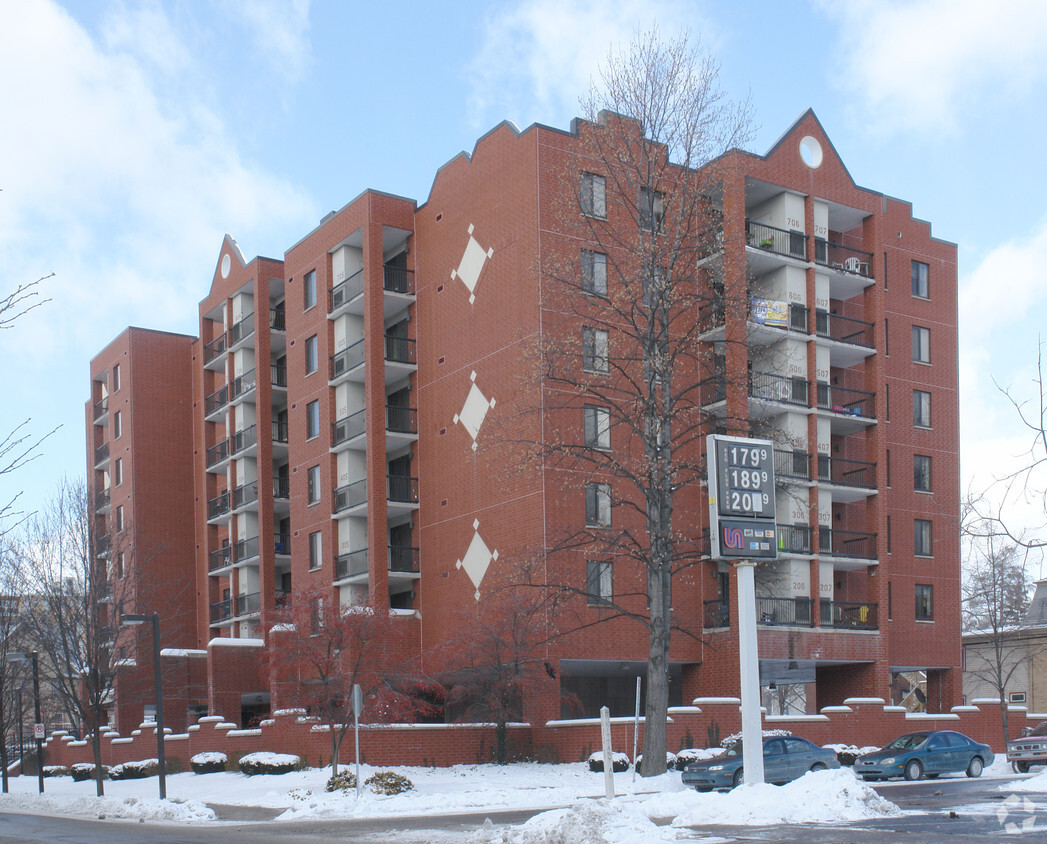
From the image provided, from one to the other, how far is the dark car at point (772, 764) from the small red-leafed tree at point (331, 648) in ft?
35.5

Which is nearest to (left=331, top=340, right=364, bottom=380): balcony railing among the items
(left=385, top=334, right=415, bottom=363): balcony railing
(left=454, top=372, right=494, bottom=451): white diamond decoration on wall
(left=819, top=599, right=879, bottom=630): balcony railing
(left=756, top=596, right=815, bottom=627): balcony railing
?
(left=385, top=334, right=415, bottom=363): balcony railing

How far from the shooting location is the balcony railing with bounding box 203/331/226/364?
6188 cm

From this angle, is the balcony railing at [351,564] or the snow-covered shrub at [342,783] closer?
the snow-covered shrub at [342,783]

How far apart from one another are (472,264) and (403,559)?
38.6 ft

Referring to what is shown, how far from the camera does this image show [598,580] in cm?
3881

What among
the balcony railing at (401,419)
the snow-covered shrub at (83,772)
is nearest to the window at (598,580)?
the balcony railing at (401,419)

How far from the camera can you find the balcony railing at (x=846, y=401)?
146 ft

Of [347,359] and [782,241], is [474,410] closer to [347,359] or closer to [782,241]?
[347,359]

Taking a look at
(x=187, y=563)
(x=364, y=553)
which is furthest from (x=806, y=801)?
(x=187, y=563)

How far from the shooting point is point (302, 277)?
53031 millimetres

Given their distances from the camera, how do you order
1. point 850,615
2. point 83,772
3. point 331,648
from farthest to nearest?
point 83,772
point 850,615
point 331,648

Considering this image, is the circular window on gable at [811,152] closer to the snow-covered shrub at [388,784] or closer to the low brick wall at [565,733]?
the low brick wall at [565,733]

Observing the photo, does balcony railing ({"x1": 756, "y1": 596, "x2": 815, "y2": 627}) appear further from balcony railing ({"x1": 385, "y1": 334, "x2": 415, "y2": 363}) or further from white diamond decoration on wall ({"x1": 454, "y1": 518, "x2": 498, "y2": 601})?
balcony railing ({"x1": 385, "y1": 334, "x2": 415, "y2": 363})

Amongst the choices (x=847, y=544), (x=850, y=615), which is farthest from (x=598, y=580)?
(x=847, y=544)
